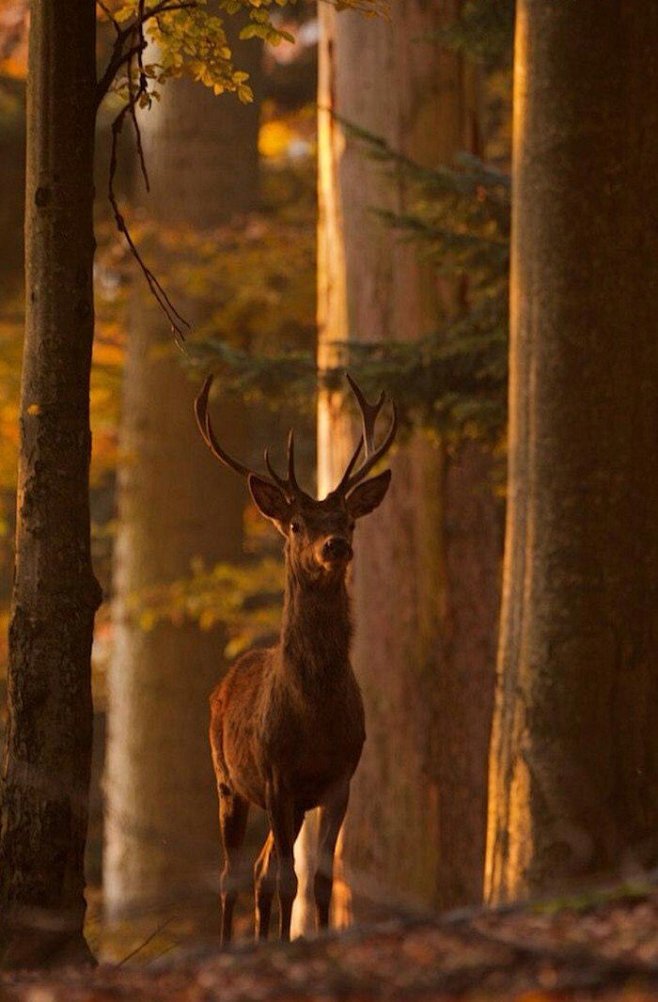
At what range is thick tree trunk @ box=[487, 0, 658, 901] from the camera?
292 inches

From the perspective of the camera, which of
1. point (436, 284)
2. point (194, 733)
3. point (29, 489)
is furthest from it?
point (194, 733)

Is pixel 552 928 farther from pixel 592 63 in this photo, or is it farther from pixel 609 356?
pixel 592 63

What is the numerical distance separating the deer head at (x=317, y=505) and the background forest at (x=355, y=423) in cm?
58

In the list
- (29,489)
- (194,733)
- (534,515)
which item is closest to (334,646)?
(534,515)

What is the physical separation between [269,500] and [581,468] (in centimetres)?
131

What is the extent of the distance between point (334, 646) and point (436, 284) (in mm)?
5283

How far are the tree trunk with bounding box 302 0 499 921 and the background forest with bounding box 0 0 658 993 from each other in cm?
2

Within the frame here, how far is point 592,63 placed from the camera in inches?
306

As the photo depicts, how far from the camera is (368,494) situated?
795cm

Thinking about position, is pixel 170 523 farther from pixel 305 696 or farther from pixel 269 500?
pixel 305 696

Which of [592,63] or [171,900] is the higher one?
[592,63]

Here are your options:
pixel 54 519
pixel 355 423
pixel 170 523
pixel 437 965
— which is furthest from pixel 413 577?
pixel 437 965

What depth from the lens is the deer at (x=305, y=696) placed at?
7320 millimetres

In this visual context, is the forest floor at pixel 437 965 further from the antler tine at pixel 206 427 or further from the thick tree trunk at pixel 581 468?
the antler tine at pixel 206 427
